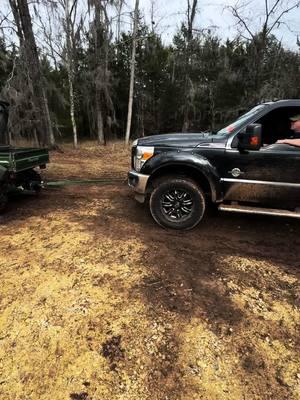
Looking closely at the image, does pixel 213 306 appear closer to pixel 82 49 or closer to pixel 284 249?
pixel 284 249

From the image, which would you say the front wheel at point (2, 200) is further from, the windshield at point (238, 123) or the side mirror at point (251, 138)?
the side mirror at point (251, 138)

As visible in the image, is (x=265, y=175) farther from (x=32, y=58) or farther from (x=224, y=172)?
(x=32, y=58)

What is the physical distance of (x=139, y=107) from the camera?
25406 mm

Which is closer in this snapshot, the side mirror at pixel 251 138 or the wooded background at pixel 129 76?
the side mirror at pixel 251 138

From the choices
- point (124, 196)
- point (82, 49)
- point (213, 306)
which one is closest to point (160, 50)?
point (82, 49)

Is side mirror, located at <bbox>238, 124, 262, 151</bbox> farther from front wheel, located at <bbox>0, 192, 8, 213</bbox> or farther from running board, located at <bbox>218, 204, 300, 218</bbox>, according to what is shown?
front wheel, located at <bbox>0, 192, 8, 213</bbox>

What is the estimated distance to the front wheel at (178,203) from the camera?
4.50m

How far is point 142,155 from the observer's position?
473 centimetres

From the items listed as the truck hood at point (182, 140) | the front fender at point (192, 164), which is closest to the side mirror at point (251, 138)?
the truck hood at point (182, 140)

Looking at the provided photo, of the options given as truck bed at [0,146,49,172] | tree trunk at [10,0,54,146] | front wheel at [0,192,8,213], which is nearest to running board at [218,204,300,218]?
truck bed at [0,146,49,172]

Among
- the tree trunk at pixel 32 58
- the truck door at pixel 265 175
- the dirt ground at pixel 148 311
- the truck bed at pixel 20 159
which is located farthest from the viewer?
the tree trunk at pixel 32 58

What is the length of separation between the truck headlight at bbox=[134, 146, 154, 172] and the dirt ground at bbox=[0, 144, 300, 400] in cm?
102

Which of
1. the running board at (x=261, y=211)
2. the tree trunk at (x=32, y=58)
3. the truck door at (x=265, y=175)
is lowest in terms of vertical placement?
the running board at (x=261, y=211)

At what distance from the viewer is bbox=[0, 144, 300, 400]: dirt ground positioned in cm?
220
